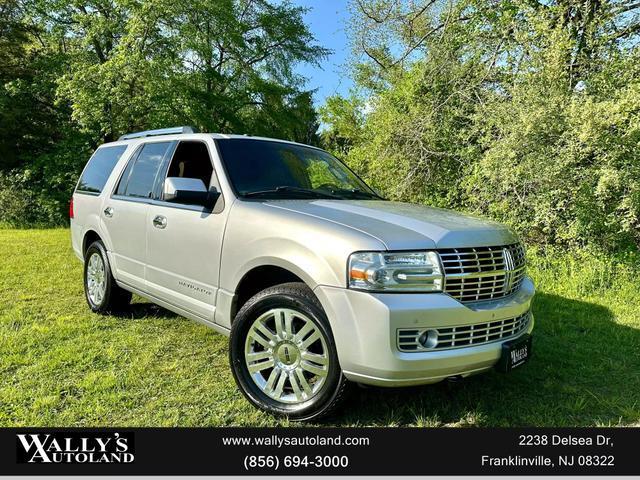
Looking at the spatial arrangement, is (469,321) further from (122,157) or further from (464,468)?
(122,157)

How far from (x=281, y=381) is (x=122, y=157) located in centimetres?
329

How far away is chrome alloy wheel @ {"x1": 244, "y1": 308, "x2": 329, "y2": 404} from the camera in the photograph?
2.73 meters

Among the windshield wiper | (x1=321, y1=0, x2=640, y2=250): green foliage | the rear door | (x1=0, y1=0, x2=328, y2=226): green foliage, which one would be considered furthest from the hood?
(x1=0, y1=0, x2=328, y2=226): green foliage

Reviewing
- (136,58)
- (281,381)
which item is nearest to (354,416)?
(281,381)

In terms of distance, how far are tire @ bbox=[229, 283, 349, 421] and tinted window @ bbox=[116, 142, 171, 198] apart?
1.95 m

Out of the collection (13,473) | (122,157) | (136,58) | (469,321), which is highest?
(136,58)

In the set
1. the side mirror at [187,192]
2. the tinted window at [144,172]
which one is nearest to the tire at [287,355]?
the side mirror at [187,192]

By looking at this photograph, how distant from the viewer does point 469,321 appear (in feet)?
8.48

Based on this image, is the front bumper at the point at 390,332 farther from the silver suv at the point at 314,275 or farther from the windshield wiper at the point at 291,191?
the windshield wiper at the point at 291,191

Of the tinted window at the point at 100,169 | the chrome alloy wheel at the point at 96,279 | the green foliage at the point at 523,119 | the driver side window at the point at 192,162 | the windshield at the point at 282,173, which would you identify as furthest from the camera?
the green foliage at the point at 523,119

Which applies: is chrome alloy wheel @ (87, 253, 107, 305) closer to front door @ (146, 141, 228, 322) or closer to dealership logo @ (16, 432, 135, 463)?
front door @ (146, 141, 228, 322)

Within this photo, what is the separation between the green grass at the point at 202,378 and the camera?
9.77 feet

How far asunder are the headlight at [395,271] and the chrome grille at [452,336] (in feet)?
0.77

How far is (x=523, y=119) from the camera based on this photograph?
679cm
